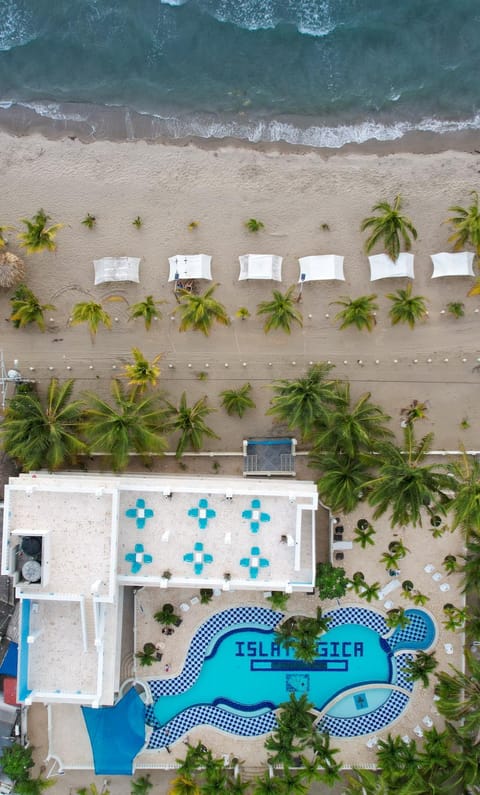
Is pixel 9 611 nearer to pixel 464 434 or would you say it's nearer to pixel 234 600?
pixel 234 600

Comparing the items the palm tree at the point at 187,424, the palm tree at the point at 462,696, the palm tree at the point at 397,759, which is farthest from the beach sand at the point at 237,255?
the palm tree at the point at 397,759

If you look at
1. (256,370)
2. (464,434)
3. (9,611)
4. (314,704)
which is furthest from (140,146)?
(314,704)

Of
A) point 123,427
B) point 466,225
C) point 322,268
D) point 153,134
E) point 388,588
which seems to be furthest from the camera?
point 153,134

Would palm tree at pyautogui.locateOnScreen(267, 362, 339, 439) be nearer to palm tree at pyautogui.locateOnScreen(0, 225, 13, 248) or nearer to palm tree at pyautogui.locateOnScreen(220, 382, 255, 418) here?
palm tree at pyautogui.locateOnScreen(220, 382, 255, 418)

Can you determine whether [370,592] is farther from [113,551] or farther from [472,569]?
[113,551]

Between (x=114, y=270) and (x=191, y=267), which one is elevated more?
(x=191, y=267)

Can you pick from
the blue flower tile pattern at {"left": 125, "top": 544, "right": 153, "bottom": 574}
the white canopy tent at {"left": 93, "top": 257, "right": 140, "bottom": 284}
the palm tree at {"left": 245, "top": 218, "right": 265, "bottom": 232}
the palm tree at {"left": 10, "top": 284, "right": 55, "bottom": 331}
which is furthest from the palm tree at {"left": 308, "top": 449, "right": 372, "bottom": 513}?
the palm tree at {"left": 10, "top": 284, "right": 55, "bottom": 331}

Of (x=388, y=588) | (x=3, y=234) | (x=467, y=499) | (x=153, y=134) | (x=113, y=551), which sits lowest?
(x=388, y=588)

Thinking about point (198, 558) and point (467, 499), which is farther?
point (198, 558)

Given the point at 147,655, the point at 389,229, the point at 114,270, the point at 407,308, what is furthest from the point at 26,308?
the point at 407,308
